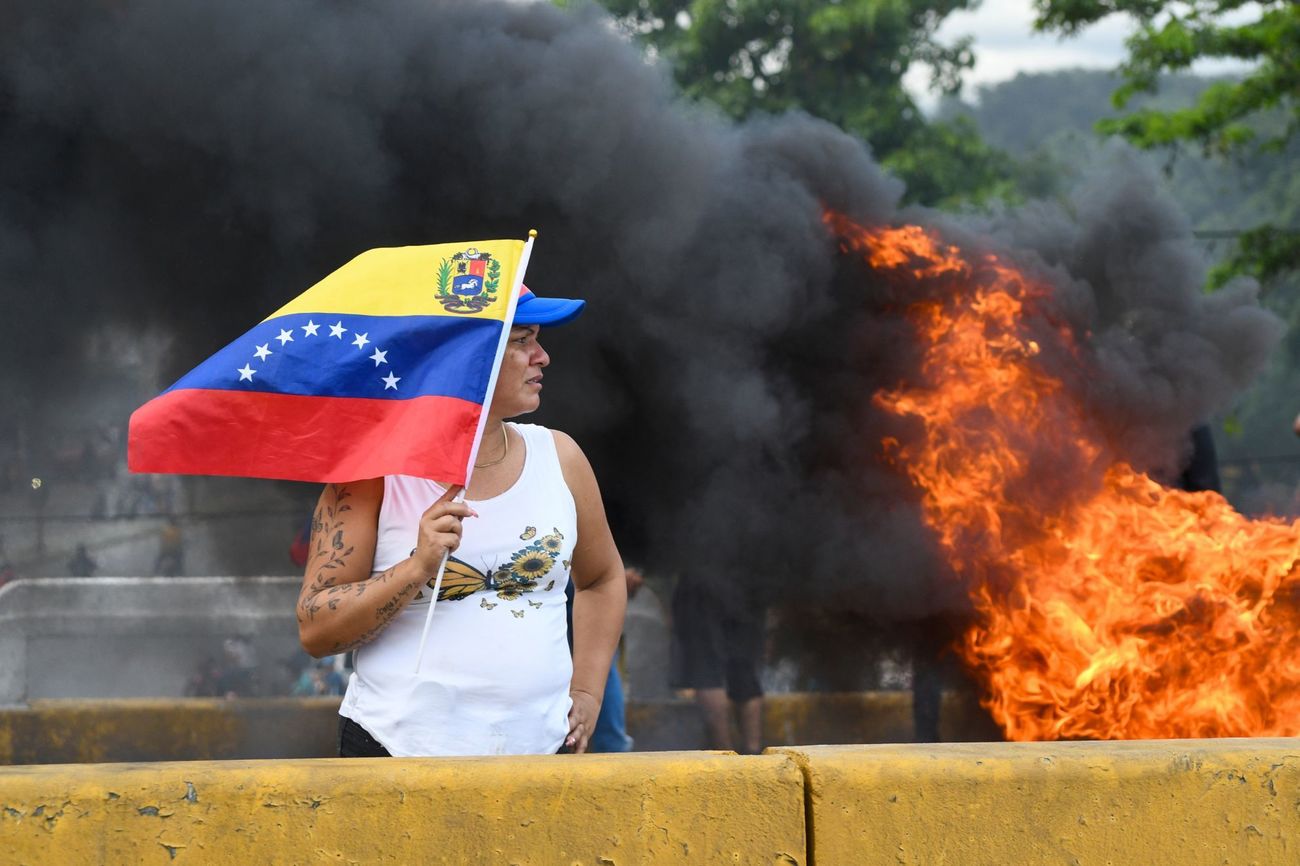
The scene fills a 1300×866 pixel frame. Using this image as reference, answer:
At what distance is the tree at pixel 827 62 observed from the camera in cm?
1950

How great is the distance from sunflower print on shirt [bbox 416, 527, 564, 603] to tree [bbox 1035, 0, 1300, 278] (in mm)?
11580

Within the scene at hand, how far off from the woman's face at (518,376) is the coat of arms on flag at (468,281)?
4.3 inches

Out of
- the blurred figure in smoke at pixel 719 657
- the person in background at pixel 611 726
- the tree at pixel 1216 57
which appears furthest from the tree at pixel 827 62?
the person in background at pixel 611 726

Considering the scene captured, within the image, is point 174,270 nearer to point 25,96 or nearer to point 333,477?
point 25,96

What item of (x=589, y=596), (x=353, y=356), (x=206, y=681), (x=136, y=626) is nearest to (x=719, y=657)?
(x=589, y=596)

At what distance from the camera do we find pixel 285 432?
121 inches

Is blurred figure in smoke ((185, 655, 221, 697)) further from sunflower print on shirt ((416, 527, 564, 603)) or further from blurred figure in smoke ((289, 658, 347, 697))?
sunflower print on shirt ((416, 527, 564, 603))

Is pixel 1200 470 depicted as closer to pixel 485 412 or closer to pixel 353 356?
pixel 485 412

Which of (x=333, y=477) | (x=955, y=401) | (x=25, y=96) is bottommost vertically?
(x=333, y=477)

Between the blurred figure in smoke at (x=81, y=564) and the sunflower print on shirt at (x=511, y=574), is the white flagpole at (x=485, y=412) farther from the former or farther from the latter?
the blurred figure in smoke at (x=81, y=564)

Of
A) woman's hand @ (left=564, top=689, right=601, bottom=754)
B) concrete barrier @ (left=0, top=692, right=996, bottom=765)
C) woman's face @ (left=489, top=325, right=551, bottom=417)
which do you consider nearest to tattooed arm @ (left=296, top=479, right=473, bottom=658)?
woman's face @ (left=489, top=325, right=551, bottom=417)

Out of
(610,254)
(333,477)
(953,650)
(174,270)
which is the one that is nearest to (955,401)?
(953,650)

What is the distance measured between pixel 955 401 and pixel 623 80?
2.47 m

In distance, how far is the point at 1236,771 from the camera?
2779mm
